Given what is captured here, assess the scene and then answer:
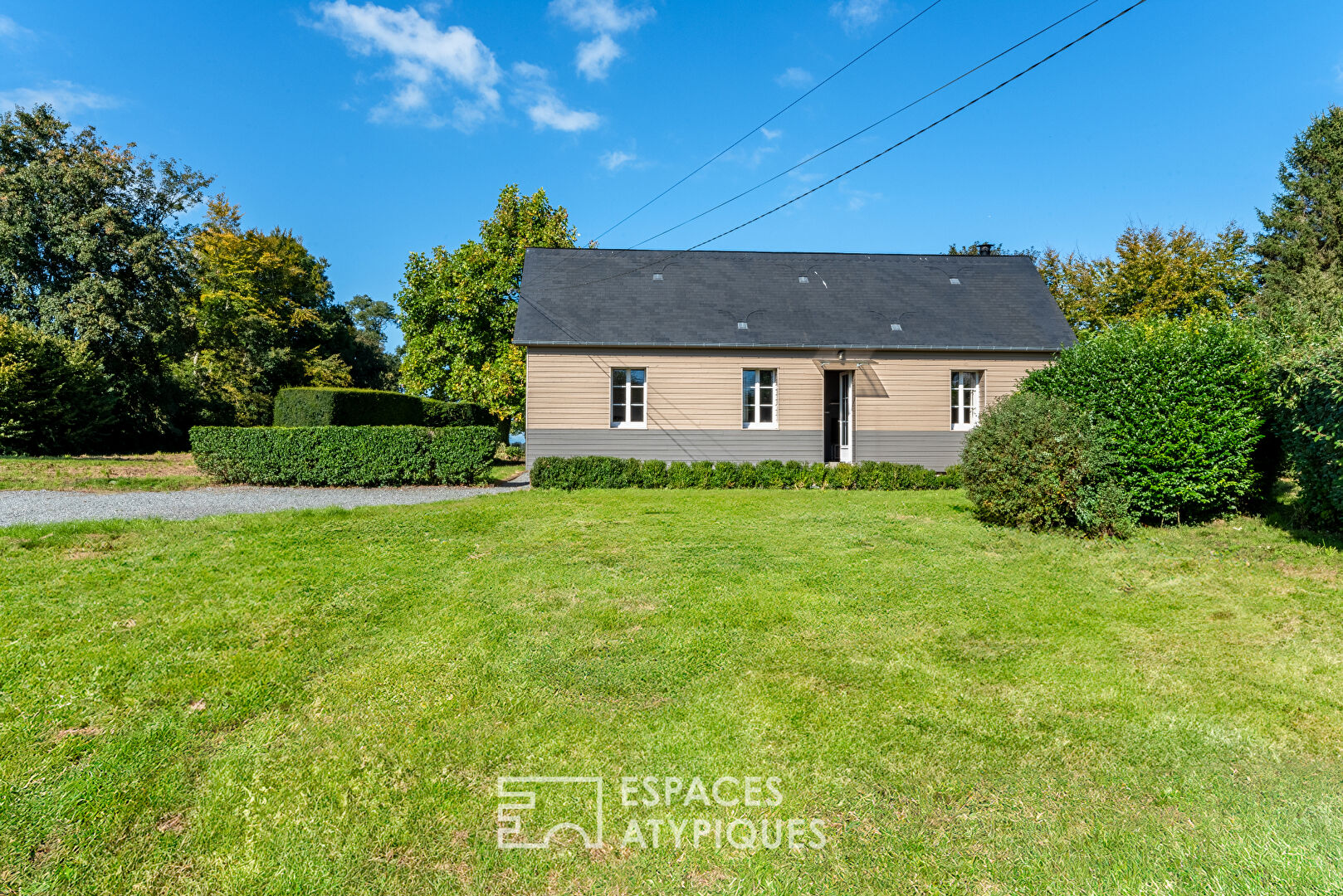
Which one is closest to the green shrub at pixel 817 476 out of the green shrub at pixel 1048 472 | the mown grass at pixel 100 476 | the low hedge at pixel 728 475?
the low hedge at pixel 728 475

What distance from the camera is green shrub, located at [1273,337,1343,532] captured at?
24.1 ft

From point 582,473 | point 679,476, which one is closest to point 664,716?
point 582,473

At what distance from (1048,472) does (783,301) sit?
10.6 m

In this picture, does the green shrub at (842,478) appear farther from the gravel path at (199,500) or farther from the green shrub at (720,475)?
the gravel path at (199,500)

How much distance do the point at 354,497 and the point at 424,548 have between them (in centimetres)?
572

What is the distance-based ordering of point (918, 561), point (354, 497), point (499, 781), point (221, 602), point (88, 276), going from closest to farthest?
1. point (499, 781)
2. point (221, 602)
3. point (918, 561)
4. point (354, 497)
5. point (88, 276)

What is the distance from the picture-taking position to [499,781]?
315 centimetres

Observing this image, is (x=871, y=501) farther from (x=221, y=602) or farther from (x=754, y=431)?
(x=221, y=602)

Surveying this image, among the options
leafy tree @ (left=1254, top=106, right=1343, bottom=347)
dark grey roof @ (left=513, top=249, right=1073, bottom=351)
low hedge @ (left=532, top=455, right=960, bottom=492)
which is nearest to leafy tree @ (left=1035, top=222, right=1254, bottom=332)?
leafy tree @ (left=1254, top=106, right=1343, bottom=347)

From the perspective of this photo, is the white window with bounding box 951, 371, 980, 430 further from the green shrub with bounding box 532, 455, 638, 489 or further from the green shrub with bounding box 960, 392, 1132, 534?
the green shrub with bounding box 532, 455, 638, 489

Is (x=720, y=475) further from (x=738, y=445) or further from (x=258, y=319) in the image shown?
(x=258, y=319)

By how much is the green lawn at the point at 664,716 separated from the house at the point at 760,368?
970 centimetres

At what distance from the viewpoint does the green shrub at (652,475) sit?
49.5 feet

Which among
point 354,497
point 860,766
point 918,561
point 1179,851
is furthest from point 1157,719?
point 354,497
